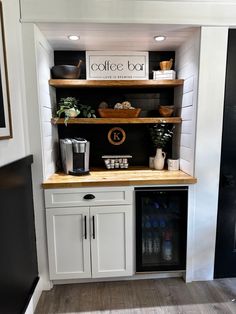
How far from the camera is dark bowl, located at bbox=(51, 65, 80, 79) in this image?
2184mm

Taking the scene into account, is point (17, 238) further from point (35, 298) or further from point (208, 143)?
point (208, 143)

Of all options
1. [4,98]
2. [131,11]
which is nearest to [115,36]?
[131,11]

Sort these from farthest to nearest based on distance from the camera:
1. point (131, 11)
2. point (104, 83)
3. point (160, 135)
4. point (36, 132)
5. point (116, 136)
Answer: point (116, 136) < point (160, 135) < point (104, 83) < point (36, 132) < point (131, 11)

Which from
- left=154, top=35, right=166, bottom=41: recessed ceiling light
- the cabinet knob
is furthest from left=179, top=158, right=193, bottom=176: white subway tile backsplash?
left=154, top=35, right=166, bottom=41: recessed ceiling light

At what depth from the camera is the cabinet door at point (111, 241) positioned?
2.06 m

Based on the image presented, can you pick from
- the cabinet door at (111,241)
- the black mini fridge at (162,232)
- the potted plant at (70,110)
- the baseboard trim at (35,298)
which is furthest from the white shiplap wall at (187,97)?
the baseboard trim at (35,298)

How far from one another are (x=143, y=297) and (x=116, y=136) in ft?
5.12

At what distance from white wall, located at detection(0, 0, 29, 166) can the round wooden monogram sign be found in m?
0.92

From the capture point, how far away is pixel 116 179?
6.75 ft

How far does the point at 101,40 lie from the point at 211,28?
957mm

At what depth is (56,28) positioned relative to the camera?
1909 mm

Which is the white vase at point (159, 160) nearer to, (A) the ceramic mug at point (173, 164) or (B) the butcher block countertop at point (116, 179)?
(A) the ceramic mug at point (173, 164)

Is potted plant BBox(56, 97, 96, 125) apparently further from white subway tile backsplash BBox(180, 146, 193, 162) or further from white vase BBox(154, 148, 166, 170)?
white subway tile backsplash BBox(180, 146, 193, 162)

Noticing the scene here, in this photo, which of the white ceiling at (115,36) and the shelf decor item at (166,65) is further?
the shelf decor item at (166,65)
